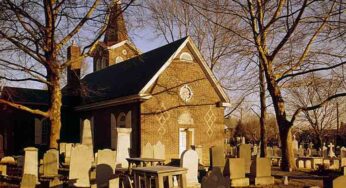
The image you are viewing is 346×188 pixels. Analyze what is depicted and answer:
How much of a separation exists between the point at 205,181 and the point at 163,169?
7.14 ft

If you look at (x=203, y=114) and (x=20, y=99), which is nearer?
(x=203, y=114)

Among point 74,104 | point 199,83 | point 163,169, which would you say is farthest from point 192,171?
point 74,104

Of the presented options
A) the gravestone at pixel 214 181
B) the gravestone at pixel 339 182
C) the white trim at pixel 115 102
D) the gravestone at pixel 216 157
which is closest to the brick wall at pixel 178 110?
the white trim at pixel 115 102

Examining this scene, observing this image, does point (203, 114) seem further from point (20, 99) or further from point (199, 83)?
point (20, 99)

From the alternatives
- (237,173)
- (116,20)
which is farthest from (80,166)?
(116,20)

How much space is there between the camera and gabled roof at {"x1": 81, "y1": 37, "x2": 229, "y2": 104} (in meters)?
26.4

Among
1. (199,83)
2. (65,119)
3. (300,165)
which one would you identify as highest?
(199,83)

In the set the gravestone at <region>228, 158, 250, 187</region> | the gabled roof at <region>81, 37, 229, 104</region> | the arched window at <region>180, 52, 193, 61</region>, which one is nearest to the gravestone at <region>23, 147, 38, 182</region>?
the gravestone at <region>228, 158, 250, 187</region>

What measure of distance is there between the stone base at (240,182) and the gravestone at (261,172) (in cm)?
37

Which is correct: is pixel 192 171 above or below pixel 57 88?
below

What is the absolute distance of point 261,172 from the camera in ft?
53.6

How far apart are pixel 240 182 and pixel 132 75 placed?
51.1 ft

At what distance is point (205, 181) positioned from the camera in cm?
966

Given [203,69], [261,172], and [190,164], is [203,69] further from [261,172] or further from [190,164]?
[190,164]
